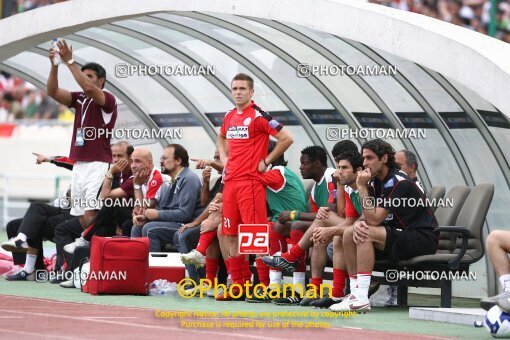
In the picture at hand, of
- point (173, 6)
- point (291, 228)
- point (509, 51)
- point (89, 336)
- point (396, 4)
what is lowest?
point (89, 336)

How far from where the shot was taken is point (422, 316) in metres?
10.1

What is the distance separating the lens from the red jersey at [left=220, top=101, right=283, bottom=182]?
454 inches

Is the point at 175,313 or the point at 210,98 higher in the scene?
the point at 210,98

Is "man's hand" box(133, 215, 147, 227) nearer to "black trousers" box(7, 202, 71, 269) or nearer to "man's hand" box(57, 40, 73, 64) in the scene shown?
"black trousers" box(7, 202, 71, 269)

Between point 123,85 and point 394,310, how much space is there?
636cm

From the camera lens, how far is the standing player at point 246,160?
37.7 ft

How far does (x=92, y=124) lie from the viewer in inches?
529

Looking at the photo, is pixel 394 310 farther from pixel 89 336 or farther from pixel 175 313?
pixel 89 336

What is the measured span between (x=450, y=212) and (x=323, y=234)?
1543 millimetres

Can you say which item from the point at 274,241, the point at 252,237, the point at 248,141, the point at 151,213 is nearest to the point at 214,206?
the point at 274,241

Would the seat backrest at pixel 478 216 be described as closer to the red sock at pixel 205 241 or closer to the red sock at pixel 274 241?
the red sock at pixel 274 241

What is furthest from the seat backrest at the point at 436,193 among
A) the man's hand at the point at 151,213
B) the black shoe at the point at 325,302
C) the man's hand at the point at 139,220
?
the man's hand at the point at 139,220

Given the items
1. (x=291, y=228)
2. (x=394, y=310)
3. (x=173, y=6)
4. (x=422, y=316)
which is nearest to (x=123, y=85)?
(x=173, y=6)

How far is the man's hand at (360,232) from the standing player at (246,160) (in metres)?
1.24
